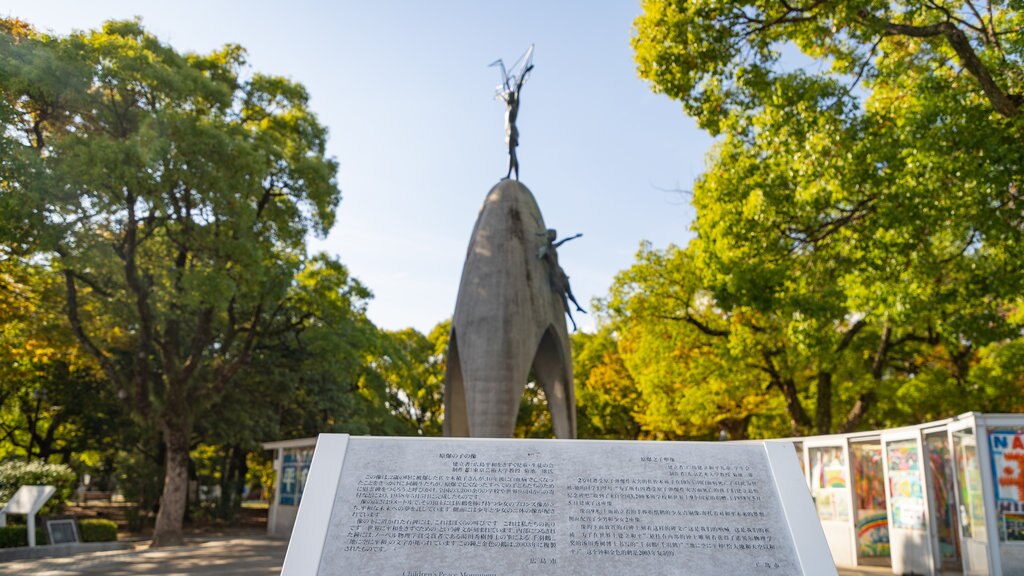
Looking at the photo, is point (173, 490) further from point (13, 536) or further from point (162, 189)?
point (162, 189)

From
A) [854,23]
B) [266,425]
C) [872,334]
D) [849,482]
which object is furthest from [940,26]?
[266,425]

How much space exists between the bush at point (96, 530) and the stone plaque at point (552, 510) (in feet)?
44.1

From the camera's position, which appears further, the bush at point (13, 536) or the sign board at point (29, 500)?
the bush at point (13, 536)

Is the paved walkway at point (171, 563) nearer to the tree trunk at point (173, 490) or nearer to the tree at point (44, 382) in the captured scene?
the tree trunk at point (173, 490)

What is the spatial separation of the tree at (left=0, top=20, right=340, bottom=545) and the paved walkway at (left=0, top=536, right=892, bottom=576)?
2018 mm

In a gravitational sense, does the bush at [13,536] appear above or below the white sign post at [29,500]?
below

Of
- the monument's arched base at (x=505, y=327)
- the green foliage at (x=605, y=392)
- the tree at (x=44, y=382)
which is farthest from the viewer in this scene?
the green foliage at (x=605, y=392)

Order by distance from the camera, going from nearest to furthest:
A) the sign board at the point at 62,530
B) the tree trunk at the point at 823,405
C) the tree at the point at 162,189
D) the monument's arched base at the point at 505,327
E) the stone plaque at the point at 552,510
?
1. the stone plaque at the point at 552,510
2. the monument's arched base at the point at 505,327
3. the tree at the point at 162,189
4. the sign board at the point at 62,530
5. the tree trunk at the point at 823,405

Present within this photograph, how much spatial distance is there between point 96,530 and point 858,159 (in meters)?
15.8

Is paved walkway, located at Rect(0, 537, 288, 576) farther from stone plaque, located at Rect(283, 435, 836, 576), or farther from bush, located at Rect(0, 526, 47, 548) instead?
stone plaque, located at Rect(283, 435, 836, 576)

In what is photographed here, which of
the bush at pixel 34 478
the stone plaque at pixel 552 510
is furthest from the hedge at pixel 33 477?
the stone plaque at pixel 552 510

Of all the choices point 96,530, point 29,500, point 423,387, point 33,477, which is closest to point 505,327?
point 29,500

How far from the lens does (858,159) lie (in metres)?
Result: 10.2

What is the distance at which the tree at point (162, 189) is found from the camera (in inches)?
492
